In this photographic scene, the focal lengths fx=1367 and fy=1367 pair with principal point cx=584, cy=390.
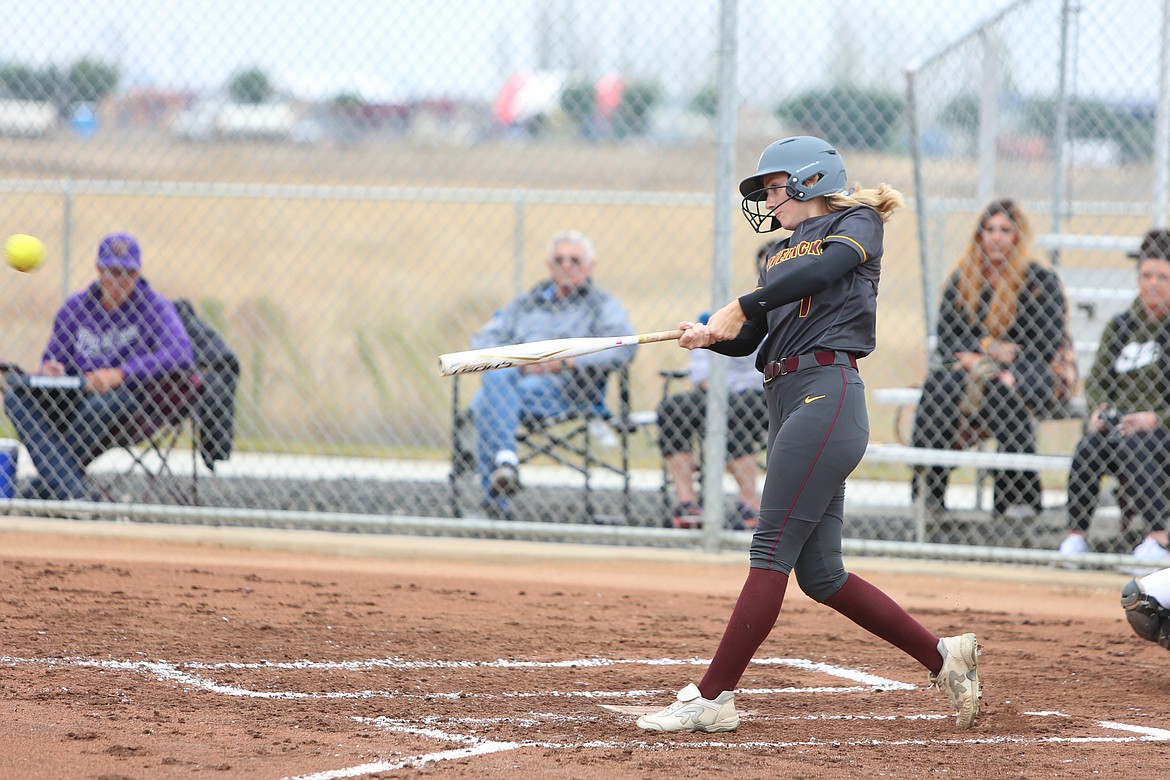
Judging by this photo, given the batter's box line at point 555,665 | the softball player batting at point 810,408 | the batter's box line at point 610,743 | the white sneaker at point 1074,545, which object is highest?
the softball player batting at point 810,408

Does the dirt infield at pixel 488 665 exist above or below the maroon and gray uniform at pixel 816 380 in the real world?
below

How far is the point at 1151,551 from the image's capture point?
6840 mm

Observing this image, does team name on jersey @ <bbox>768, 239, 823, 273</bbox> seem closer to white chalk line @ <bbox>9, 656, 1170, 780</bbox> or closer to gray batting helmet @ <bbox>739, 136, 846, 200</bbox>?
gray batting helmet @ <bbox>739, 136, 846, 200</bbox>

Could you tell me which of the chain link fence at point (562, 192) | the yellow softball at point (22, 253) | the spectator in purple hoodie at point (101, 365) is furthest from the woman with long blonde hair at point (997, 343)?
the yellow softball at point (22, 253)

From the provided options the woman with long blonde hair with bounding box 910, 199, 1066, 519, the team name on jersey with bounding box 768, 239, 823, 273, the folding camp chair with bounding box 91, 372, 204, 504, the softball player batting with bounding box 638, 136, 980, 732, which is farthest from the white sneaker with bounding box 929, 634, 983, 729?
the folding camp chair with bounding box 91, 372, 204, 504

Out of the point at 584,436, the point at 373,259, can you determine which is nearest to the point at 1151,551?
the point at 584,436

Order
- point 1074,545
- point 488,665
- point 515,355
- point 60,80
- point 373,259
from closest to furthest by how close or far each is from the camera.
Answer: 1. point 515,355
2. point 488,665
3. point 1074,545
4. point 60,80
5. point 373,259

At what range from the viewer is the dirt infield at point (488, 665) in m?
3.75

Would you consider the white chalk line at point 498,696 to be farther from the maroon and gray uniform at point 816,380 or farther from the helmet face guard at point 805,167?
the helmet face guard at point 805,167

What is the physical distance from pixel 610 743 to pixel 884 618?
3.10 feet

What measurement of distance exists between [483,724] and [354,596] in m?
2.29

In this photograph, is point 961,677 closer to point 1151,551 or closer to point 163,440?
point 1151,551

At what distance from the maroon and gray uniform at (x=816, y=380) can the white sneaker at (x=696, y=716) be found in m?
0.43

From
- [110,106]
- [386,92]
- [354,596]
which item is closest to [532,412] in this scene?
[354,596]
